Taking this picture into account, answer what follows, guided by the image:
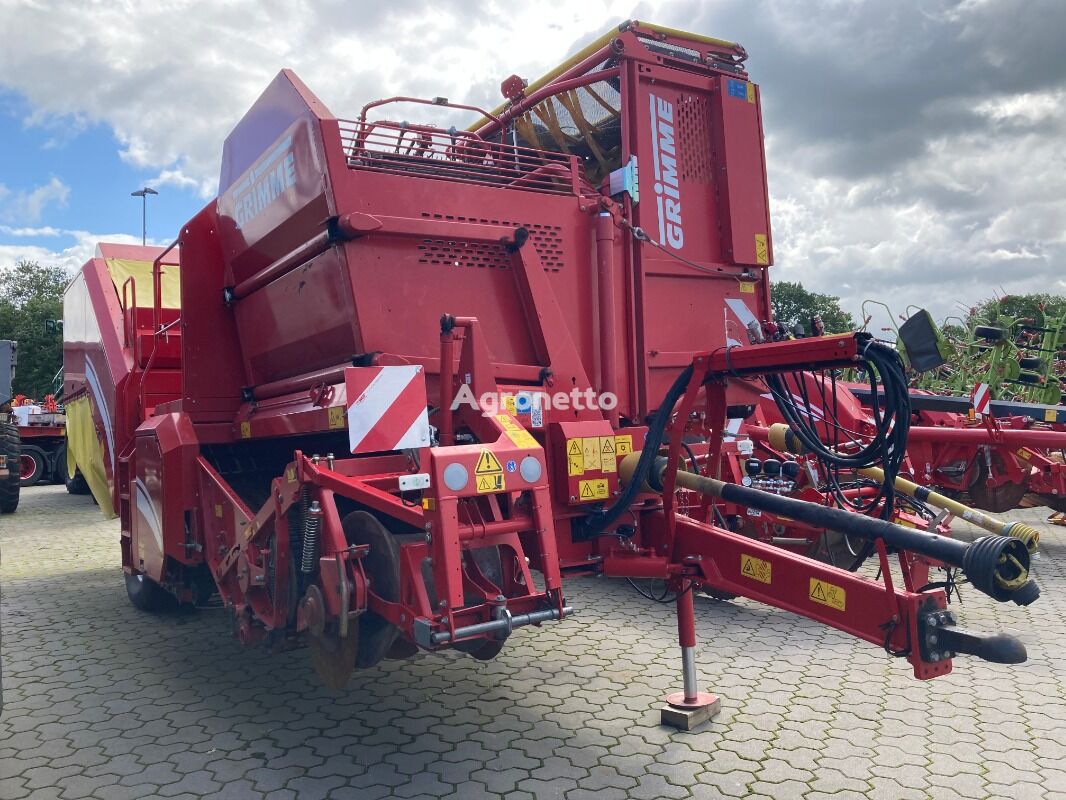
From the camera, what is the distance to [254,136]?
446 centimetres

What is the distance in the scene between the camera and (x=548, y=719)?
12.3 ft

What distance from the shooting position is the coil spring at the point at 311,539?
10.7ft

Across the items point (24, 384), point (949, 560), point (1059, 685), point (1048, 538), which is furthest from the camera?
point (24, 384)

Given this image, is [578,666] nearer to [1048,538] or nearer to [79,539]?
[1048,538]

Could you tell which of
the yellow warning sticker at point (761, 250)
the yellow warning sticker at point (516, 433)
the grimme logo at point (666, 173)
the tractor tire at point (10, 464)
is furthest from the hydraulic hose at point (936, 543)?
the tractor tire at point (10, 464)

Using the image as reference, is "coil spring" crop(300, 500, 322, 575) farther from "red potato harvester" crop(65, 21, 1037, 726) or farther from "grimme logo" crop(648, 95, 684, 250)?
"grimme logo" crop(648, 95, 684, 250)

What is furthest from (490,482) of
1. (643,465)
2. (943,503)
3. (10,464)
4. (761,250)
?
(10,464)

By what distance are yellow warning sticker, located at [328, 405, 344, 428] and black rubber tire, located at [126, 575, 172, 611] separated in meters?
2.95

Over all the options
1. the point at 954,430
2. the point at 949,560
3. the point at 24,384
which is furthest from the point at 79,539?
the point at 24,384

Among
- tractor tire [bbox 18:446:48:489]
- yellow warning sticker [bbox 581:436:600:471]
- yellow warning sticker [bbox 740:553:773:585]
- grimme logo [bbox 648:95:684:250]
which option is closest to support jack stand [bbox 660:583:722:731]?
yellow warning sticker [bbox 740:553:773:585]

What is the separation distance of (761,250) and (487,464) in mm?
2459

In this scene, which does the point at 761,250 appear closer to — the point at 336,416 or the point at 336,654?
the point at 336,416

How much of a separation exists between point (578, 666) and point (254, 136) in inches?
128

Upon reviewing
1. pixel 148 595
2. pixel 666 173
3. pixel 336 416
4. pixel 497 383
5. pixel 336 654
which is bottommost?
pixel 148 595
